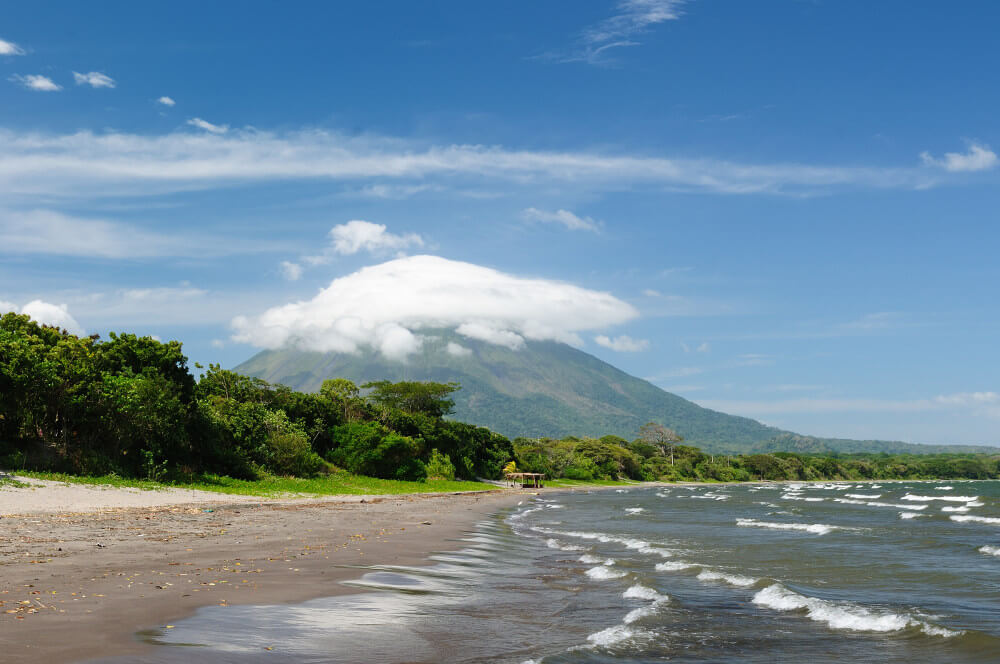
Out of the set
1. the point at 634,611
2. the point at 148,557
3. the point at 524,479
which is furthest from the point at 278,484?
the point at 524,479

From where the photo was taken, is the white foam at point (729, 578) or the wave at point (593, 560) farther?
the wave at point (593, 560)

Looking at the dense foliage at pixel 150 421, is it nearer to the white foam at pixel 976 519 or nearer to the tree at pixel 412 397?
the tree at pixel 412 397

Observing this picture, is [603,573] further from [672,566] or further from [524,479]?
[524,479]

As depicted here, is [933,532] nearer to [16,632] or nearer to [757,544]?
[757,544]

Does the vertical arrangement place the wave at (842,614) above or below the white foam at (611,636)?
below

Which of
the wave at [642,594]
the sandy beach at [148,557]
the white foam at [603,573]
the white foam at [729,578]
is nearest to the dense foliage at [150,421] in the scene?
the sandy beach at [148,557]

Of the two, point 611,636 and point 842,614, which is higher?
point 611,636

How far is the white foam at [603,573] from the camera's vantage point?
1852 cm

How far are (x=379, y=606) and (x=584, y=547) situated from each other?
15719 millimetres

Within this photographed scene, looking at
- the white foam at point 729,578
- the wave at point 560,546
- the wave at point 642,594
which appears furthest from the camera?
the wave at point 560,546

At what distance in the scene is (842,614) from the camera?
45.8ft

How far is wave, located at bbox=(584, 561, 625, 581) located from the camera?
729 inches

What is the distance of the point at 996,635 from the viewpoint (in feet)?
41.1

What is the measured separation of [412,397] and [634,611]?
105 m
